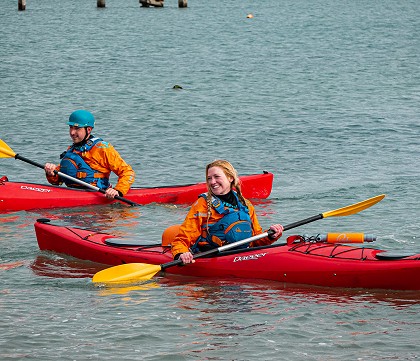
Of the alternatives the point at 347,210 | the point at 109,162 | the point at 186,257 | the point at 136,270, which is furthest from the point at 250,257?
the point at 109,162

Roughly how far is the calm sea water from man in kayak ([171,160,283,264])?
36 cm

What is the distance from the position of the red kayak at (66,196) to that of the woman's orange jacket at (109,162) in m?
0.26

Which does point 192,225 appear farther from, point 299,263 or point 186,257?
point 299,263

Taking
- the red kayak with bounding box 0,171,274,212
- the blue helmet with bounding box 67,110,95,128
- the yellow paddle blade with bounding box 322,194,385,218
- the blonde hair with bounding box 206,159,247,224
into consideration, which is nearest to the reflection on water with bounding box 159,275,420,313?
the blonde hair with bounding box 206,159,247,224

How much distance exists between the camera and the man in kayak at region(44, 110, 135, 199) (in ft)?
33.7

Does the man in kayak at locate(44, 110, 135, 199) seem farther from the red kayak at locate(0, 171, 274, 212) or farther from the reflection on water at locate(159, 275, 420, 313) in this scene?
the reflection on water at locate(159, 275, 420, 313)

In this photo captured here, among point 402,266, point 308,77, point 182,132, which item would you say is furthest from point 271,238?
point 308,77

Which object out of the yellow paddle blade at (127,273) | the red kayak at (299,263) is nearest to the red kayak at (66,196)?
the red kayak at (299,263)

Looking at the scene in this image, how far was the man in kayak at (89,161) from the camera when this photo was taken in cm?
1028

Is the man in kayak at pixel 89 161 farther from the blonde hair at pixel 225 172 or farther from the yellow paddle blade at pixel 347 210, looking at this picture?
the blonde hair at pixel 225 172

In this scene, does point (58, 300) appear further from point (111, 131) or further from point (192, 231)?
point (111, 131)

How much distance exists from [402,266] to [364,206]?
138cm

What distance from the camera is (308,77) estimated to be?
25.5 metres

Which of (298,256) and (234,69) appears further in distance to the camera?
(234,69)
